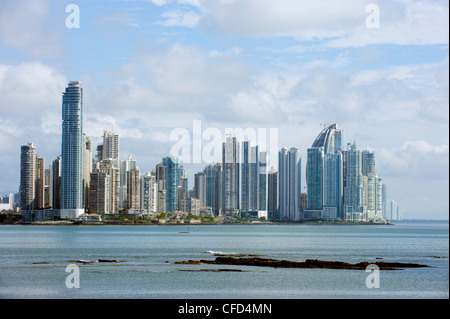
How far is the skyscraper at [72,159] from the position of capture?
190 m

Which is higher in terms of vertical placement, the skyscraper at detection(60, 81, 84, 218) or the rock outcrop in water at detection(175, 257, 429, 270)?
the skyscraper at detection(60, 81, 84, 218)

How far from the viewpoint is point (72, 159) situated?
623ft

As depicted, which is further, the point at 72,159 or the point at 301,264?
the point at 72,159

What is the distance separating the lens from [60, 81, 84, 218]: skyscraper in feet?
622

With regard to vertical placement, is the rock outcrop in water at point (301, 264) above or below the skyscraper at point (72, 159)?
below

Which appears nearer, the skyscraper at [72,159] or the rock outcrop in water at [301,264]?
the rock outcrop in water at [301,264]

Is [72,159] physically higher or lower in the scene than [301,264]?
higher

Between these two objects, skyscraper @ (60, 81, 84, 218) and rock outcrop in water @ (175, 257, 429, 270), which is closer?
rock outcrop in water @ (175, 257, 429, 270)

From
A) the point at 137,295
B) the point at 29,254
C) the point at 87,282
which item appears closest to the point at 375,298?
the point at 137,295

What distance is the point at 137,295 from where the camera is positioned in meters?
34.7
